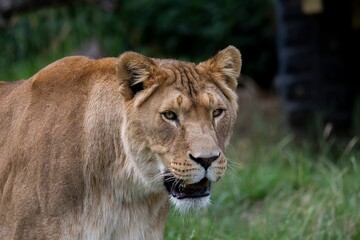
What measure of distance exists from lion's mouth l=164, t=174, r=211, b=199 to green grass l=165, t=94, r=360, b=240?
1.46ft

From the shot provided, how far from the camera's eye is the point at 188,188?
4457 mm

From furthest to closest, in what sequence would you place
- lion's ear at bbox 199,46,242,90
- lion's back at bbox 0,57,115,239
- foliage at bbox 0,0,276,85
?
foliage at bbox 0,0,276,85 → lion's ear at bbox 199,46,242,90 → lion's back at bbox 0,57,115,239

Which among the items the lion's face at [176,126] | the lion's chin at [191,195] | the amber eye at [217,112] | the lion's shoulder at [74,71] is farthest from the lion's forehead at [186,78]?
the lion's chin at [191,195]

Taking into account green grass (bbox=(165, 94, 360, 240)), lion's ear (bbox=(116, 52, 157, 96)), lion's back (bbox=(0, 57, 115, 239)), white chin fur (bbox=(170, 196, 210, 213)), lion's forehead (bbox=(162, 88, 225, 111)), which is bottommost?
green grass (bbox=(165, 94, 360, 240))

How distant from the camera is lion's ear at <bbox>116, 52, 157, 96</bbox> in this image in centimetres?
450

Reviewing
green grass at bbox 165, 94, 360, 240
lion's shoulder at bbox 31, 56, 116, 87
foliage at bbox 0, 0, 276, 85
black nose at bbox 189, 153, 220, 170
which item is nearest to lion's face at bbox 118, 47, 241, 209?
black nose at bbox 189, 153, 220, 170

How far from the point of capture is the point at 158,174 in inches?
176

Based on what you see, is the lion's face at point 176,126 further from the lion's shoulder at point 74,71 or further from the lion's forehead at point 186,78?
the lion's shoulder at point 74,71

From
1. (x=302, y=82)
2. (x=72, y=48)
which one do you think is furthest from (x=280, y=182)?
(x=72, y=48)

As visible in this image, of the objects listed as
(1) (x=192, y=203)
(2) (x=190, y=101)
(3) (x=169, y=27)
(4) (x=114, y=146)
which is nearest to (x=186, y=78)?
(2) (x=190, y=101)

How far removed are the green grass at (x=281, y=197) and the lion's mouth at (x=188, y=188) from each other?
446mm

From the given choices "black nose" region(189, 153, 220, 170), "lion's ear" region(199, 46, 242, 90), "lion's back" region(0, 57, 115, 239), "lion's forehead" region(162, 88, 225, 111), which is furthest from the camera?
"lion's ear" region(199, 46, 242, 90)

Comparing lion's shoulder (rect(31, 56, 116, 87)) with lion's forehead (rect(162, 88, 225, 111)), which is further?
lion's shoulder (rect(31, 56, 116, 87))

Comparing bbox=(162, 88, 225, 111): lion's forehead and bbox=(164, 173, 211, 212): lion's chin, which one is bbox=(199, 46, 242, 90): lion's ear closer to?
bbox=(162, 88, 225, 111): lion's forehead
